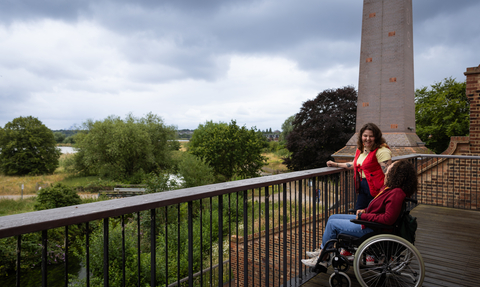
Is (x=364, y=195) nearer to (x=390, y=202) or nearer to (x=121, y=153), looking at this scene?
(x=390, y=202)

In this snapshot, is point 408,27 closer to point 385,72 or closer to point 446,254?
point 385,72

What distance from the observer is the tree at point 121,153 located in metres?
23.3

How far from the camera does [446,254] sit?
298 centimetres

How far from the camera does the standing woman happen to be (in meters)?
2.49

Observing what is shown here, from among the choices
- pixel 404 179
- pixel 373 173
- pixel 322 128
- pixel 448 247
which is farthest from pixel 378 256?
pixel 322 128

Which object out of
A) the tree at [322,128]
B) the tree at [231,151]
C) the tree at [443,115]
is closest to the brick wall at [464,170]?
the tree at [322,128]

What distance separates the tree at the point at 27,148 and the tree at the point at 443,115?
3714cm

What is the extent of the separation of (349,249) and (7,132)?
3788 centimetres

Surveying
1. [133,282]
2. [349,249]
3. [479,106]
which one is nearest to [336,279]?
[349,249]

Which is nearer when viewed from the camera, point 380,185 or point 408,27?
point 380,185

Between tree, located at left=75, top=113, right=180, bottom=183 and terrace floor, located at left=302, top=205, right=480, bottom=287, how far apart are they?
2276 centimetres

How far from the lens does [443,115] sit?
20.2m

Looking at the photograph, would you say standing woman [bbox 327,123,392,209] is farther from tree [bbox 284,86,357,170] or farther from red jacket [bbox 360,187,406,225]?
tree [bbox 284,86,357,170]

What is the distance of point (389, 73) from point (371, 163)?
9.66 m
